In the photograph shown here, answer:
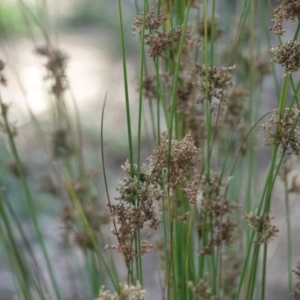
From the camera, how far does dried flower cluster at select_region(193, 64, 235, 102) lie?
0.61 metres

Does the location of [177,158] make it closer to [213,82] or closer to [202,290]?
[213,82]

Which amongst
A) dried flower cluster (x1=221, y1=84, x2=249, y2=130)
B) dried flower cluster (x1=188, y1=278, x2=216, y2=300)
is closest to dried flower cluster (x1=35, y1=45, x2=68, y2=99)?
dried flower cluster (x1=221, y1=84, x2=249, y2=130)

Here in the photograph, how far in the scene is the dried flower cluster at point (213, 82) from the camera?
24.0 inches

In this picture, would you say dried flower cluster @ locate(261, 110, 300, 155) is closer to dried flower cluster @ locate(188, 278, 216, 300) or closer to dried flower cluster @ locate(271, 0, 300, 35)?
dried flower cluster @ locate(271, 0, 300, 35)

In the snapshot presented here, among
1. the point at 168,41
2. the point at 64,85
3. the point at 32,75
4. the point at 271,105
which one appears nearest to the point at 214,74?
the point at 168,41

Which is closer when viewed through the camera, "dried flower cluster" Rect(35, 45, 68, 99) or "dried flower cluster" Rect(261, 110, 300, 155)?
"dried flower cluster" Rect(261, 110, 300, 155)

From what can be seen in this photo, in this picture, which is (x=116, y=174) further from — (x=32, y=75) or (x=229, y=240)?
(x=229, y=240)

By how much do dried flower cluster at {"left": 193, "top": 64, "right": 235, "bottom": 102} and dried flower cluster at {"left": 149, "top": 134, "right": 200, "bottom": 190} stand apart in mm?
95

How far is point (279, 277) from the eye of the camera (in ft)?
5.33

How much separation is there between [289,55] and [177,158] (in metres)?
0.13

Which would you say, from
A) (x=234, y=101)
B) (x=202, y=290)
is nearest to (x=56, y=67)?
(x=234, y=101)

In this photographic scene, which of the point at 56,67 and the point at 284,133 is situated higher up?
the point at 56,67

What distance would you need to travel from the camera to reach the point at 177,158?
52 centimetres

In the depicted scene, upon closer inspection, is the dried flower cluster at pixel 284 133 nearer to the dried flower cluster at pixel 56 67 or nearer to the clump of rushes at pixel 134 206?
the clump of rushes at pixel 134 206
